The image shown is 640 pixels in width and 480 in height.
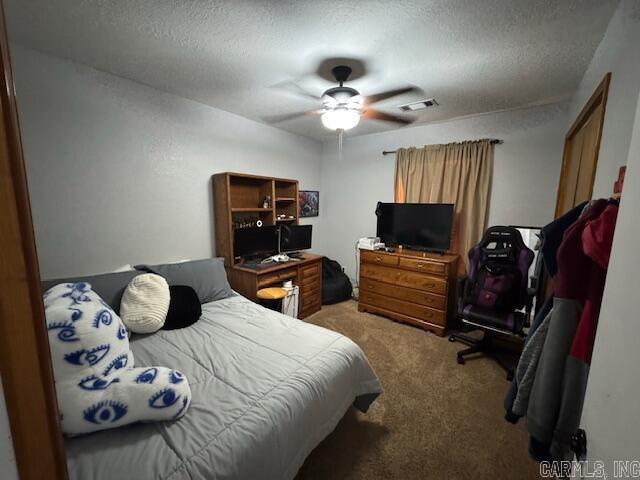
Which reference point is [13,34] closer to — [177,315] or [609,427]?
[177,315]

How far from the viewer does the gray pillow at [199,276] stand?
2254 millimetres

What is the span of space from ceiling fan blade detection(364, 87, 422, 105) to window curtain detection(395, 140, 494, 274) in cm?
107

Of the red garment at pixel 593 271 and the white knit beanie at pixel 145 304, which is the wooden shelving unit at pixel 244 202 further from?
the red garment at pixel 593 271

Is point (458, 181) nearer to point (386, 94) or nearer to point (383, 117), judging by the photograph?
point (383, 117)

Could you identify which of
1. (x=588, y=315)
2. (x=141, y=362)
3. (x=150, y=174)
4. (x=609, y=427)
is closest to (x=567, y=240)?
(x=588, y=315)

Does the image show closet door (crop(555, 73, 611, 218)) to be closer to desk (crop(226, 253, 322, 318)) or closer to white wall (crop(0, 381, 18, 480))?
white wall (crop(0, 381, 18, 480))

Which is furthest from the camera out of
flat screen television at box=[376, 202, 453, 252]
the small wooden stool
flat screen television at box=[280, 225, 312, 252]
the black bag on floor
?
the black bag on floor

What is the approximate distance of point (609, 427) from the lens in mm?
544

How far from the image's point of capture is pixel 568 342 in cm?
92

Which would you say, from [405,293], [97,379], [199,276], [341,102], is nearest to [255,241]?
[199,276]

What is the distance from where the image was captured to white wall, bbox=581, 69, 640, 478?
0.49 m

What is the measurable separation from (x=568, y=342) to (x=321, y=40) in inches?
75.9

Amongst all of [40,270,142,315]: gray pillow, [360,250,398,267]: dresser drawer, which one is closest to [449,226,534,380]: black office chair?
[360,250,398,267]: dresser drawer

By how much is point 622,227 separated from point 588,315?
40 cm
